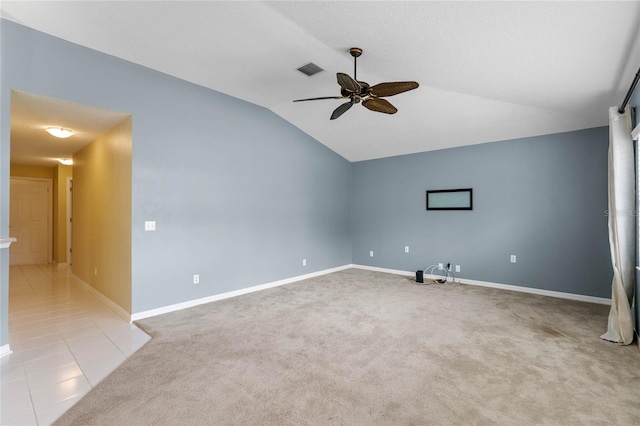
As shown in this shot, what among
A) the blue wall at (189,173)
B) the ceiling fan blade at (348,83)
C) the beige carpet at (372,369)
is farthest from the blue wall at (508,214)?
the ceiling fan blade at (348,83)

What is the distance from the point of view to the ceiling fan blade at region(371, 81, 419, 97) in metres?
2.70

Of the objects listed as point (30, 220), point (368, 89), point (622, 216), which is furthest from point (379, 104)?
point (30, 220)

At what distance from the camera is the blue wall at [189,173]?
2924mm

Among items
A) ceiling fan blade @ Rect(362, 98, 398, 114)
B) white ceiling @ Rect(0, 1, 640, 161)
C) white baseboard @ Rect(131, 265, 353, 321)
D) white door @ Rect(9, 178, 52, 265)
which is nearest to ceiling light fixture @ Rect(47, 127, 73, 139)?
white ceiling @ Rect(0, 1, 640, 161)

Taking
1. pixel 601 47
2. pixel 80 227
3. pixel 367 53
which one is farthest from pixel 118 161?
pixel 601 47

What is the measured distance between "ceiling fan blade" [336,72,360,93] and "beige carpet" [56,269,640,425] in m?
2.46

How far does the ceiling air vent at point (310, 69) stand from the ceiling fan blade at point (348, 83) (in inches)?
33.4

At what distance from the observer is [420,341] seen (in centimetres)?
288

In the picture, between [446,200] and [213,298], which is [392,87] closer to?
[446,200]

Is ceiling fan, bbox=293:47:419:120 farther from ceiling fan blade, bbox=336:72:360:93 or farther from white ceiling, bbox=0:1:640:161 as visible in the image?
white ceiling, bbox=0:1:640:161

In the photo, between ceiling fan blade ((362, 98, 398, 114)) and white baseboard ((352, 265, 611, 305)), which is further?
white baseboard ((352, 265, 611, 305))

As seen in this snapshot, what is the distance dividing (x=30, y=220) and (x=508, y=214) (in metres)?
10.5

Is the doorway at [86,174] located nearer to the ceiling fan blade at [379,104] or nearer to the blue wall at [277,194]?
the blue wall at [277,194]

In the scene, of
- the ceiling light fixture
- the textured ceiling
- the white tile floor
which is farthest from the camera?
the ceiling light fixture
